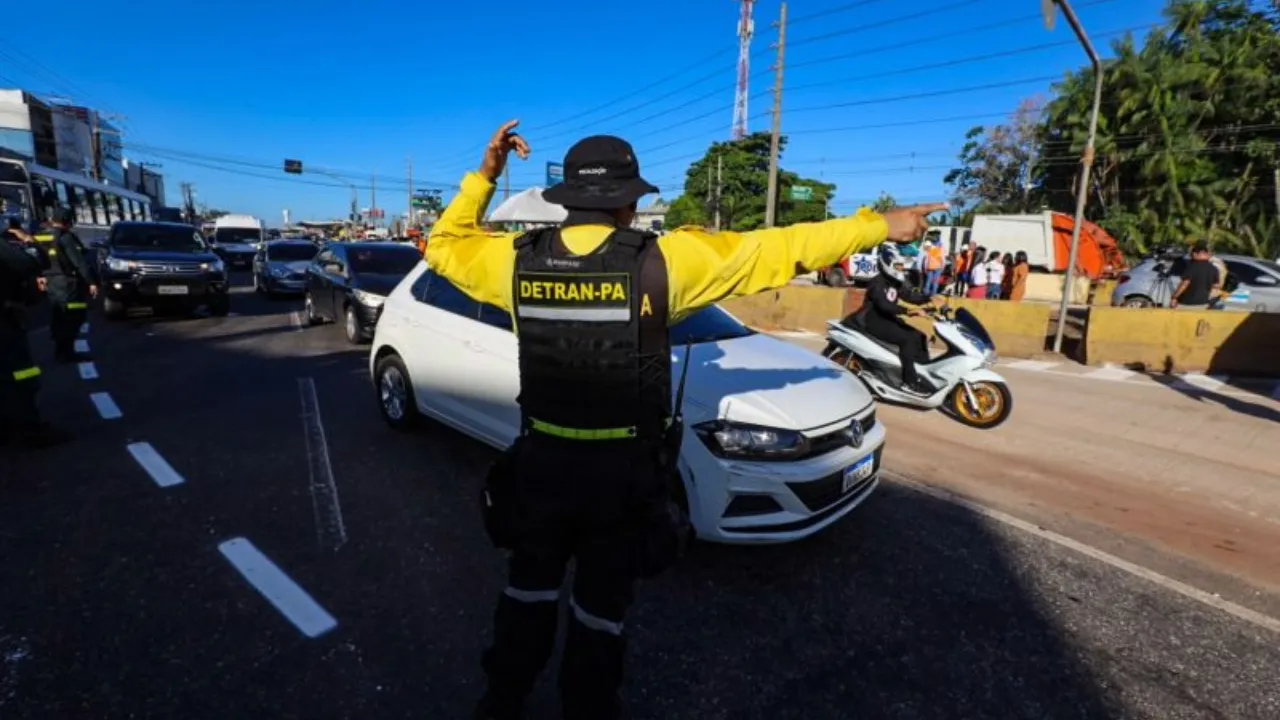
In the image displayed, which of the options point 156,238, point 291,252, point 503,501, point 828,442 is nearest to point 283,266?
point 291,252

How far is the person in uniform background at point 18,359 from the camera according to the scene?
4641mm

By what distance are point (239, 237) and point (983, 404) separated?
112 ft

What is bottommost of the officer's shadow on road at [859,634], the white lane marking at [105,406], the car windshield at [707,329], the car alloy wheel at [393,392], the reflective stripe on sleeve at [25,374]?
the officer's shadow on road at [859,634]

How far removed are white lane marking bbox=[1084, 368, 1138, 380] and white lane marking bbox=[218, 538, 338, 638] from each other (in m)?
9.70

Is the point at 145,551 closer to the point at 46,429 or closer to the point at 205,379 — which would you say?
the point at 46,429

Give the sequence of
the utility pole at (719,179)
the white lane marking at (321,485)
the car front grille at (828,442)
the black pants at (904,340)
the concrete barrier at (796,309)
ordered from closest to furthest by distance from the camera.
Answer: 1. the car front grille at (828,442)
2. the white lane marking at (321,485)
3. the black pants at (904,340)
4. the concrete barrier at (796,309)
5. the utility pole at (719,179)

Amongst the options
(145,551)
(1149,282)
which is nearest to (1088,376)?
(1149,282)

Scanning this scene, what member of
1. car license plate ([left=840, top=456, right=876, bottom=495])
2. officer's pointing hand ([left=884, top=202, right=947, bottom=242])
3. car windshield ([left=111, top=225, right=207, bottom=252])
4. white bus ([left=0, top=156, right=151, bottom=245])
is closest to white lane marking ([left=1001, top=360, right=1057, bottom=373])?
car license plate ([left=840, top=456, right=876, bottom=495])

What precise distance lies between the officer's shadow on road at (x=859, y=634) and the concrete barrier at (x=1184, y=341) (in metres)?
7.72

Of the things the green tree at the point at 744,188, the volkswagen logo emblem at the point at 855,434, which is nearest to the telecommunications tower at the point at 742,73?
the green tree at the point at 744,188

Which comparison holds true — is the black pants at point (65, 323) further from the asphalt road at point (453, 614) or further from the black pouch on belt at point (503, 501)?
the black pouch on belt at point (503, 501)

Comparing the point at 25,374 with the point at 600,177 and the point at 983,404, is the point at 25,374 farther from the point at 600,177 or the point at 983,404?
the point at 983,404

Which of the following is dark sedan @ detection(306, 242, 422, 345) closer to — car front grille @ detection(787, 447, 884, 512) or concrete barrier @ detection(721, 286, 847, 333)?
concrete barrier @ detection(721, 286, 847, 333)

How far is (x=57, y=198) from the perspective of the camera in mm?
15734
